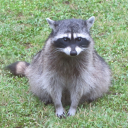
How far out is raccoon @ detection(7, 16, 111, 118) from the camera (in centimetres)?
341

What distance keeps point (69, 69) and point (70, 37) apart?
554 mm

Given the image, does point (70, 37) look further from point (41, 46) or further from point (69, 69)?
point (41, 46)

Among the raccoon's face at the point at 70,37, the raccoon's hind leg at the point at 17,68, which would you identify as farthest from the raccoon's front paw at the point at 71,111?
the raccoon's hind leg at the point at 17,68

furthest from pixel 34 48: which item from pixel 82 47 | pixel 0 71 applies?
pixel 82 47

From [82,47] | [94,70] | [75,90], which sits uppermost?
[82,47]

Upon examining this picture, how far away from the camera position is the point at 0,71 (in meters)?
4.75

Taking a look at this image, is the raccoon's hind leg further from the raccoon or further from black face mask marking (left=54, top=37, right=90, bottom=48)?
black face mask marking (left=54, top=37, right=90, bottom=48)

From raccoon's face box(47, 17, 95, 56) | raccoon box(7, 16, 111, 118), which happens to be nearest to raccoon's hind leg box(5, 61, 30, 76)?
raccoon box(7, 16, 111, 118)

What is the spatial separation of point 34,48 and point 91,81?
6.83ft

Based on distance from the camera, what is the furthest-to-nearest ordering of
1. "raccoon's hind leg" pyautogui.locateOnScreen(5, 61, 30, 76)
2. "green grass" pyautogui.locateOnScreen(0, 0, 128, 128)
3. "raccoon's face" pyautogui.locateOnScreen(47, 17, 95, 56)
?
"raccoon's hind leg" pyautogui.locateOnScreen(5, 61, 30, 76) → "green grass" pyautogui.locateOnScreen(0, 0, 128, 128) → "raccoon's face" pyautogui.locateOnScreen(47, 17, 95, 56)

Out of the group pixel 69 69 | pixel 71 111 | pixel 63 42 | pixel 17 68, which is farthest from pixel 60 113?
pixel 17 68

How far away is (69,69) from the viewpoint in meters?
3.70

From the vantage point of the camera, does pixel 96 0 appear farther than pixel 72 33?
Yes

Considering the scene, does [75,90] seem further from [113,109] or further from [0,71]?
[0,71]
